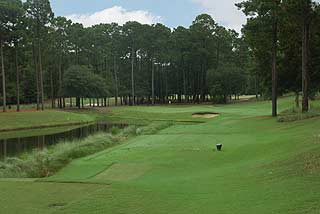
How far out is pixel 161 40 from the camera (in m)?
94.4

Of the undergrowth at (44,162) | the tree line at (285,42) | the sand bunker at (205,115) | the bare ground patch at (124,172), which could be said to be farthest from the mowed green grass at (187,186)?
the sand bunker at (205,115)

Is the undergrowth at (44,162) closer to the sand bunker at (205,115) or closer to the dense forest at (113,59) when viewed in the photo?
the sand bunker at (205,115)

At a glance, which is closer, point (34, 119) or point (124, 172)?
point (124, 172)

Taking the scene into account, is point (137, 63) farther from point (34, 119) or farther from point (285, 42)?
point (285, 42)

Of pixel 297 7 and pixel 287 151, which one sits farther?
pixel 297 7

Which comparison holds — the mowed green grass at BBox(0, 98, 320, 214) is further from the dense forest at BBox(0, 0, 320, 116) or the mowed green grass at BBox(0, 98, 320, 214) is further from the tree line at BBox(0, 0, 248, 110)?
the tree line at BBox(0, 0, 248, 110)

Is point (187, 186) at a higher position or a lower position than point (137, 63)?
lower

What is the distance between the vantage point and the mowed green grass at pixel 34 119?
5034 cm

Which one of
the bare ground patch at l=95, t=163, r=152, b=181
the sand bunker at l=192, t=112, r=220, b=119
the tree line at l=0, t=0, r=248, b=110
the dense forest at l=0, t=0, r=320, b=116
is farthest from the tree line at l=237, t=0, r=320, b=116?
the tree line at l=0, t=0, r=248, b=110

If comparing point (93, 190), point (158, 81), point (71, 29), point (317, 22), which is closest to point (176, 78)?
point (158, 81)

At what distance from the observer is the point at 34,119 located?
53.9 metres

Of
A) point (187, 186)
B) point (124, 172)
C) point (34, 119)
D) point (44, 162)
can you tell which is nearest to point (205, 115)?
point (34, 119)

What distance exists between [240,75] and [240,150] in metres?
68.9

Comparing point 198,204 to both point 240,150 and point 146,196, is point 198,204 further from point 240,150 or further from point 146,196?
→ point 240,150
